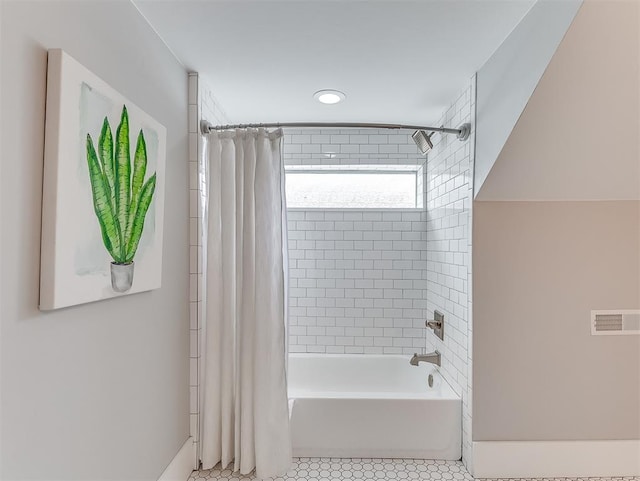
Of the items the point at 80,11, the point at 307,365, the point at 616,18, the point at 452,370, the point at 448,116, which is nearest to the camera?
the point at 80,11

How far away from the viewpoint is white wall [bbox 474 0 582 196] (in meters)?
1.49

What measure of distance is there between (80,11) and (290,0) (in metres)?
0.73

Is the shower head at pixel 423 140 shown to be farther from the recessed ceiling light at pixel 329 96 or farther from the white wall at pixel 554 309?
the recessed ceiling light at pixel 329 96

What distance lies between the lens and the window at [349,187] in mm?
3180

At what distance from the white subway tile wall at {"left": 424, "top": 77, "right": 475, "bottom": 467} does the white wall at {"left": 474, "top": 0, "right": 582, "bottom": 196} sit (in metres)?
0.13

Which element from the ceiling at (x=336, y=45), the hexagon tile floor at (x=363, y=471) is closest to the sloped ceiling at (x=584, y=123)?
the ceiling at (x=336, y=45)

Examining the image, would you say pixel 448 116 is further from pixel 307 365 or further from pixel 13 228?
pixel 13 228

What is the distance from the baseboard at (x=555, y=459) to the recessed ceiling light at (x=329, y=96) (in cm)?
209

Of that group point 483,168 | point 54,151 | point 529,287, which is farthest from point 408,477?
point 54,151

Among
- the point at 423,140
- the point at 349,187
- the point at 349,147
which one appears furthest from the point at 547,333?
the point at 349,147

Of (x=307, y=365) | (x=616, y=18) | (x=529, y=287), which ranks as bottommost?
(x=307, y=365)

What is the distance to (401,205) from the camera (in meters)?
3.19

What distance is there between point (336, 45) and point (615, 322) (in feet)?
6.60

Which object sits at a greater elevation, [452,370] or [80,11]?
[80,11]
